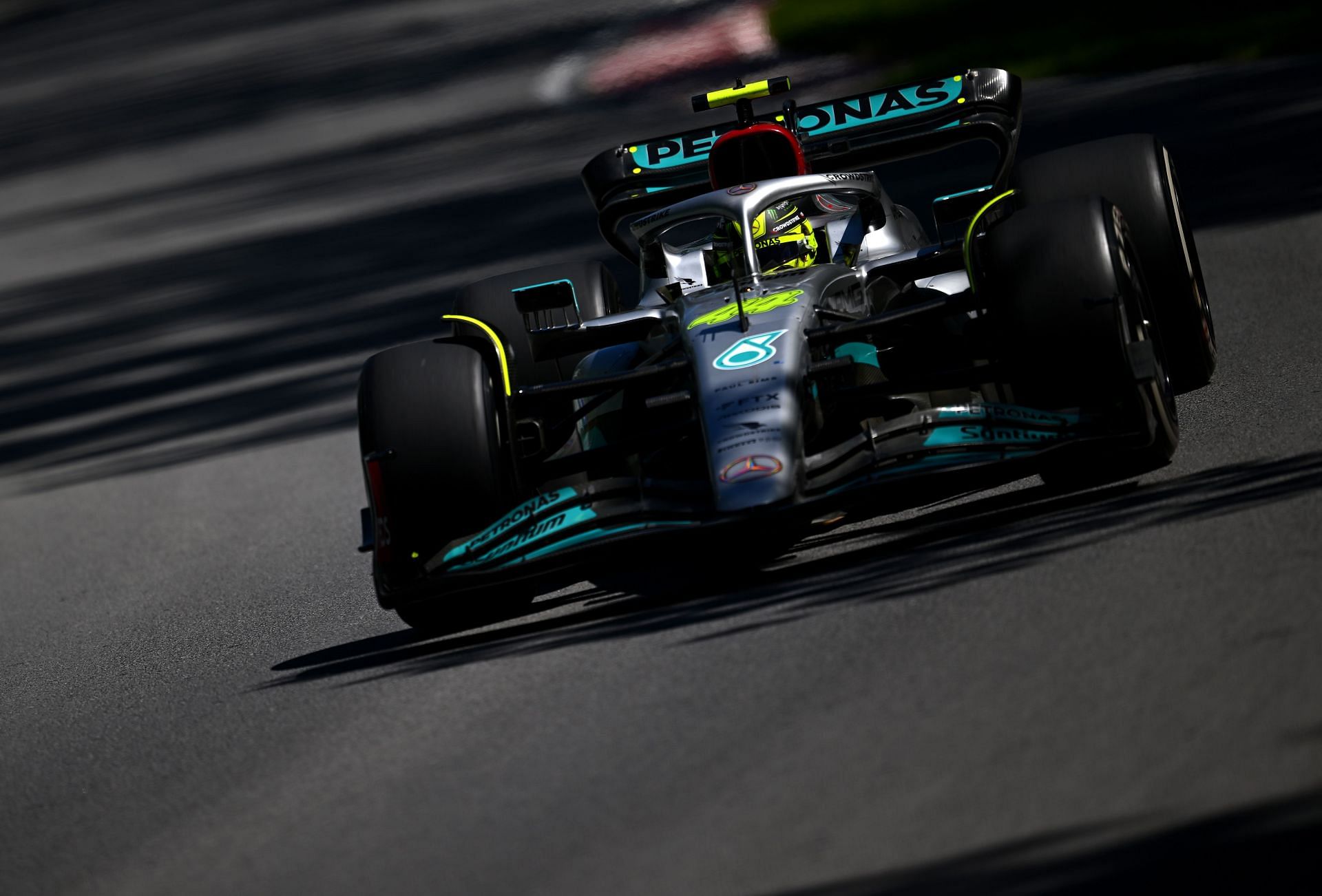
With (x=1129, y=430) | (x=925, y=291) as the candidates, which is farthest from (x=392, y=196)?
(x=1129, y=430)

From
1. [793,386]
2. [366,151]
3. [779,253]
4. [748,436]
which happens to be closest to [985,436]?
[793,386]

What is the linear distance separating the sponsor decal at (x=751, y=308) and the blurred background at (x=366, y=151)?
542 centimetres

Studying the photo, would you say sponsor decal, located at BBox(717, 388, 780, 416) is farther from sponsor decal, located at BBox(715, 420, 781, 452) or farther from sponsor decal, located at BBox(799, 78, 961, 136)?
sponsor decal, located at BBox(799, 78, 961, 136)

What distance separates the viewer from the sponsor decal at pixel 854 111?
9.02 meters

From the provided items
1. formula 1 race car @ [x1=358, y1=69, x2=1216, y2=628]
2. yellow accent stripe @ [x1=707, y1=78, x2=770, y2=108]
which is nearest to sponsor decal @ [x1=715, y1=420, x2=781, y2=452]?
formula 1 race car @ [x1=358, y1=69, x2=1216, y2=628]

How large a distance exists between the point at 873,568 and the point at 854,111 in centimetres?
335

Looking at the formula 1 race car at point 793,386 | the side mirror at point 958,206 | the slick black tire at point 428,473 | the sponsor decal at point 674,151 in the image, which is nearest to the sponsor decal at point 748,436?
the formula 1 race car at point 793,386

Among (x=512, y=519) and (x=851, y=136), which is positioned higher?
(x=851, y=136)

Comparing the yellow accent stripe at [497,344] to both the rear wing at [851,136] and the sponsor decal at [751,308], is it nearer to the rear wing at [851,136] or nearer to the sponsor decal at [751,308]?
the sponsor decal at [751,308]

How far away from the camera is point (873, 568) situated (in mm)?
6402

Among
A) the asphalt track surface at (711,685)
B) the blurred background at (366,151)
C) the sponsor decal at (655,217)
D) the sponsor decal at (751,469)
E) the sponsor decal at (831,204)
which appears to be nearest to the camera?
the asphalt track surface at (711,685)

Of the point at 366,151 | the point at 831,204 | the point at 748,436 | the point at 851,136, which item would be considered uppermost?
the point at 366,151

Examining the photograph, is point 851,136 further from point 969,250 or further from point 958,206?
point 969,250

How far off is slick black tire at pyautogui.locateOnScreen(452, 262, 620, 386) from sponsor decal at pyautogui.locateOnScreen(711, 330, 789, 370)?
1933 mm
